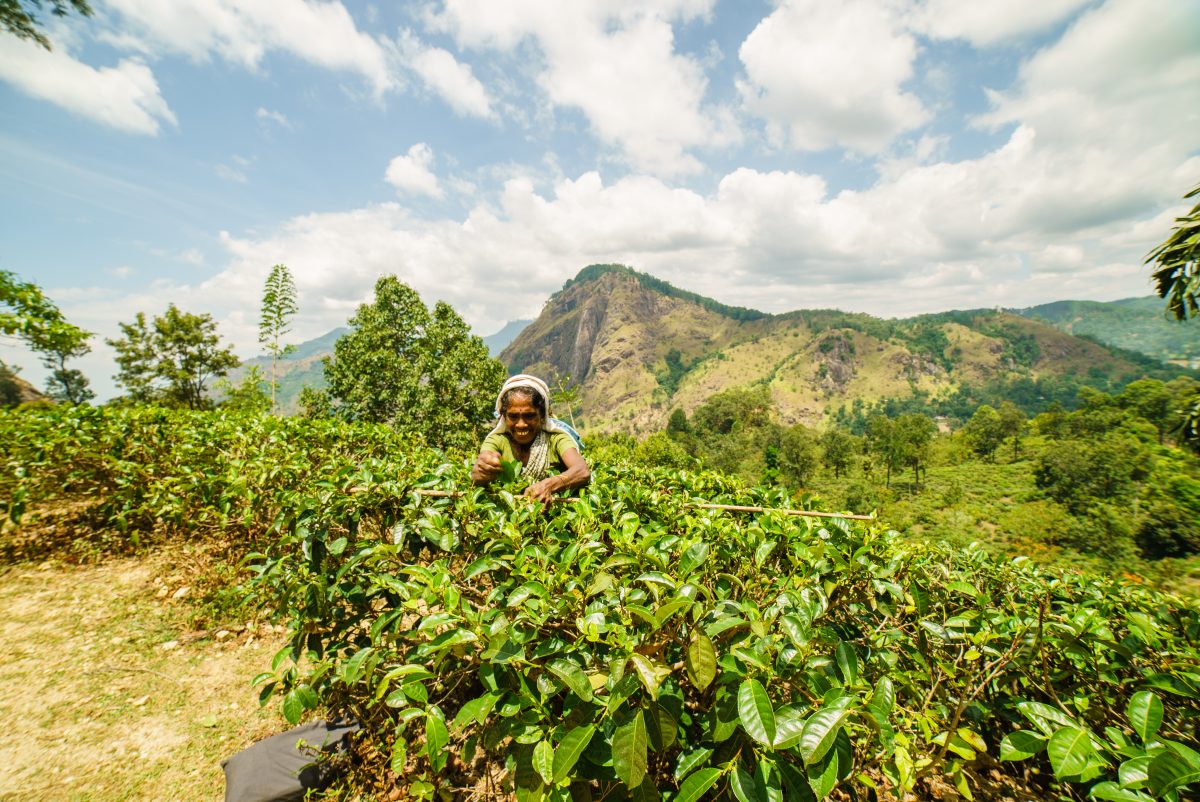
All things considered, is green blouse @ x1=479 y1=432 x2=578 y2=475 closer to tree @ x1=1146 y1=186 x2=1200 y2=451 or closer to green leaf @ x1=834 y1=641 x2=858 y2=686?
green leaf @ x1=834 y1=641 x2=858 y2=686

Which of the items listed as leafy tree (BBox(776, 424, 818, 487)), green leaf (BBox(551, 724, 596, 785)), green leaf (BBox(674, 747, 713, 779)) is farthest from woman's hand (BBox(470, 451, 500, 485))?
leafy tree (BBox(776, 424, 818, 487))

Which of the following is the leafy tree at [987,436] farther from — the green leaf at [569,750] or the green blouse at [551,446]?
the green leaf at [569,750]

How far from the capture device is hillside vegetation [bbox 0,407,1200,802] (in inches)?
50.9

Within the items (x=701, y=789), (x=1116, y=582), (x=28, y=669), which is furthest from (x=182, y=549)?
(x=1116, y=582)

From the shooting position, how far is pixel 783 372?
184m

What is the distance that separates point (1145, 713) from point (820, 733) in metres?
1.18

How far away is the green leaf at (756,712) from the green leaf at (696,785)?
140 mm

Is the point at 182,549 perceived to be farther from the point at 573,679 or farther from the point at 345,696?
the point at 573,679

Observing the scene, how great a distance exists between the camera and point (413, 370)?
23266 millimetres

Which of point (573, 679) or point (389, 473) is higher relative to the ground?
point (389, 473)

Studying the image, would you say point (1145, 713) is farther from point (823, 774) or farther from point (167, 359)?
point (167, 359)

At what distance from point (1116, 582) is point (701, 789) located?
4189 mm

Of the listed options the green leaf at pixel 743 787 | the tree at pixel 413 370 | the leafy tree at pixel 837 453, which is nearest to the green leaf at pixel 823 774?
the green leaf at pixel 743 787

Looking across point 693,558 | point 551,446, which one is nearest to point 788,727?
point 693,558
